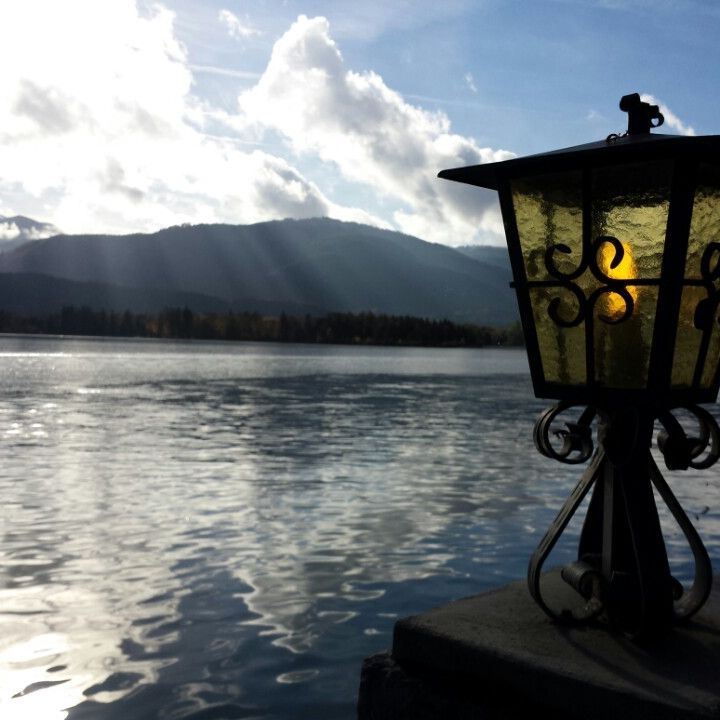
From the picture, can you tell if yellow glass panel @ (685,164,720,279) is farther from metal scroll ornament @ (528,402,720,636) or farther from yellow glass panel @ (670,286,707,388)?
metal scroll ornament @ (528,402,720,636)

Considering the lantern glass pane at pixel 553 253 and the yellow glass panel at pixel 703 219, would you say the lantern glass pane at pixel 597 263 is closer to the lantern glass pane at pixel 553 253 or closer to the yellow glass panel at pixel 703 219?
the lantern glass pane at pixel 553 253

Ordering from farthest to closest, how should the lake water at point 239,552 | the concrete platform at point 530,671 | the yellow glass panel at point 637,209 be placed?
the lake water at point 239,552 < the yellow glass panel at point 637,209 < the concrete platform at point 530,671

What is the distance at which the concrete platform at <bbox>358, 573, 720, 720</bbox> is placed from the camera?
346 centimetres

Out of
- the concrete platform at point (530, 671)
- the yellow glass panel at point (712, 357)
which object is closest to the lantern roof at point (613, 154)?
the yellow glass panel at point (712, 357)

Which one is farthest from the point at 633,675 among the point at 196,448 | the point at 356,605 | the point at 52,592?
the point at 196,448

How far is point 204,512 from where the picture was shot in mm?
13445

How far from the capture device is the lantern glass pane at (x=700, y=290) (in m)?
4.07

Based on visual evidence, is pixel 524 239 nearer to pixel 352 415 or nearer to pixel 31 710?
pixel 31 710

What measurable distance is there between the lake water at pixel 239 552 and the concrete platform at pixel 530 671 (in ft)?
8.87

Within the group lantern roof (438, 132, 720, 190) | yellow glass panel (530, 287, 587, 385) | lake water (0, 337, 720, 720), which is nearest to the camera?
lantern roof (438, 132, 720, 190)

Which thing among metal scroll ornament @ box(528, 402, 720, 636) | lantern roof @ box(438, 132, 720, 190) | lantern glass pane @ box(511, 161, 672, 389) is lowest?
metal scroll ornament @ box(528, 402, 720, 636)

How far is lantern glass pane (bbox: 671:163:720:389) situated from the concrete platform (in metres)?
1.16

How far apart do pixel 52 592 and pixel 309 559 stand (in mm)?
2819

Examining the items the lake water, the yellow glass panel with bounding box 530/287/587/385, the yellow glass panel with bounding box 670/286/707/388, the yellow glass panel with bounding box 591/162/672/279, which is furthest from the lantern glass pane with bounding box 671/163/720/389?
the lake water
